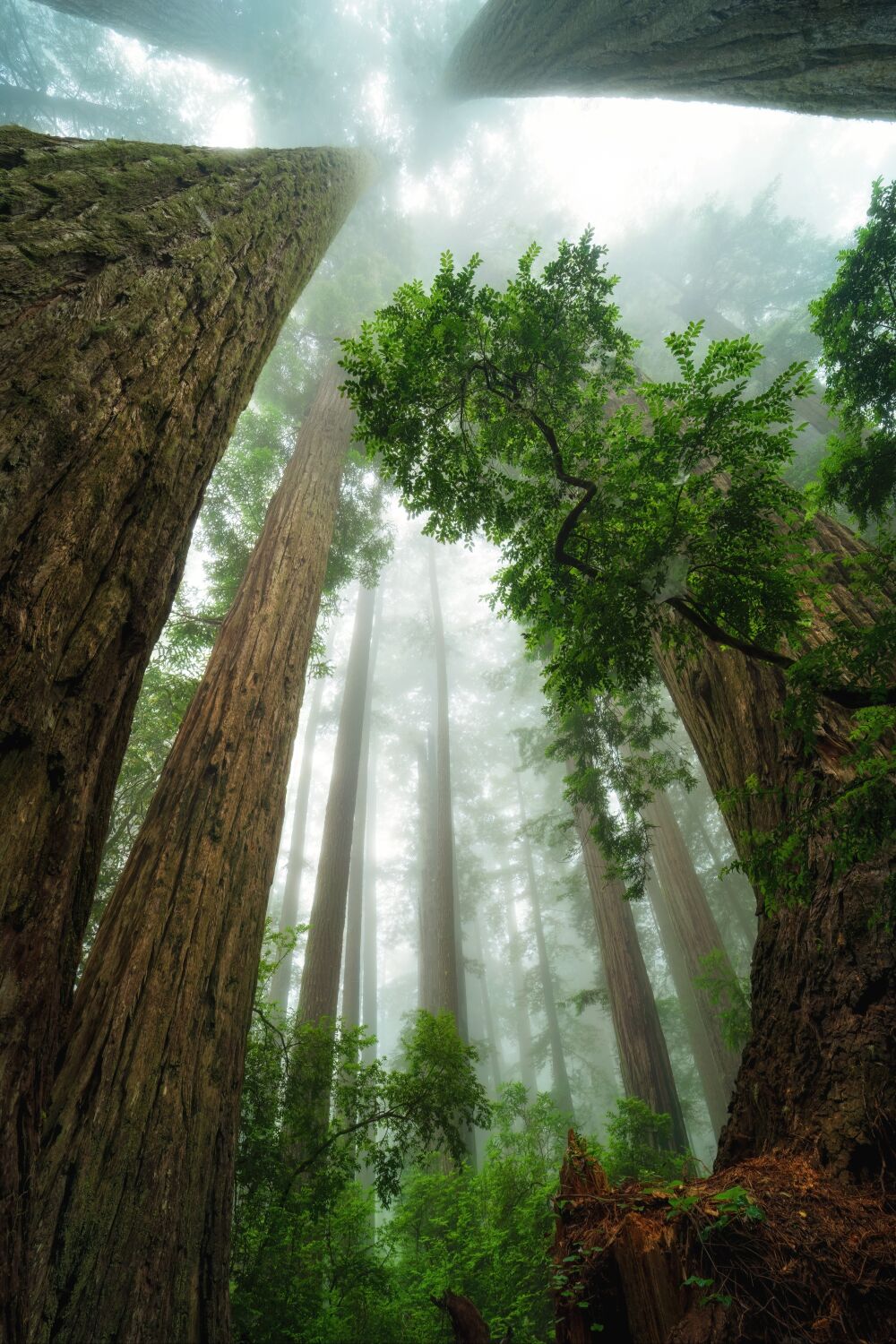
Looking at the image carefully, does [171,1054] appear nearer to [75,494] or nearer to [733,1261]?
[733,1261]

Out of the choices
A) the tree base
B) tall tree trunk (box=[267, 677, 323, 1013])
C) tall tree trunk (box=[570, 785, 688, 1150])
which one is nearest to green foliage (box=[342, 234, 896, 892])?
the tree base

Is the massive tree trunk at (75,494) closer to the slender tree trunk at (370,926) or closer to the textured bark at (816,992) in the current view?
the textured bark at (816,992)

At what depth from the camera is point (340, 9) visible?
64.6 ft

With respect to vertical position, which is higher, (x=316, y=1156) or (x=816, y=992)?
(x=816, y=992)

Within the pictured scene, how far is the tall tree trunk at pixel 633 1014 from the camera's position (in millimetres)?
7617

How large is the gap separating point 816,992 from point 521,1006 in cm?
2824

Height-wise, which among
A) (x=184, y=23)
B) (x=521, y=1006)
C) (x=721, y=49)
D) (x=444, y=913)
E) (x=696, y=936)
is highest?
(x=184, y=23)

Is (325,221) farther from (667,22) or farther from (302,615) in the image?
(667,22)

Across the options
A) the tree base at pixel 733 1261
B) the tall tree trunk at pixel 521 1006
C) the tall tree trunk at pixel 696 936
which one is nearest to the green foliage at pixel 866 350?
the tree base at pixel 733 1261

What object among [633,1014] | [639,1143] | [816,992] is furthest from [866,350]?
[633,1014]

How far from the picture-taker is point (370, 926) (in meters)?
31.1

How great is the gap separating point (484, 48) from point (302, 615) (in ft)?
43.4

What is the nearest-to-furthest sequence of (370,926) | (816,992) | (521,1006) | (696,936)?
(816,992), (696,936), (521,1006), (370,926)

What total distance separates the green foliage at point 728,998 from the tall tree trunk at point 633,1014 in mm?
840
